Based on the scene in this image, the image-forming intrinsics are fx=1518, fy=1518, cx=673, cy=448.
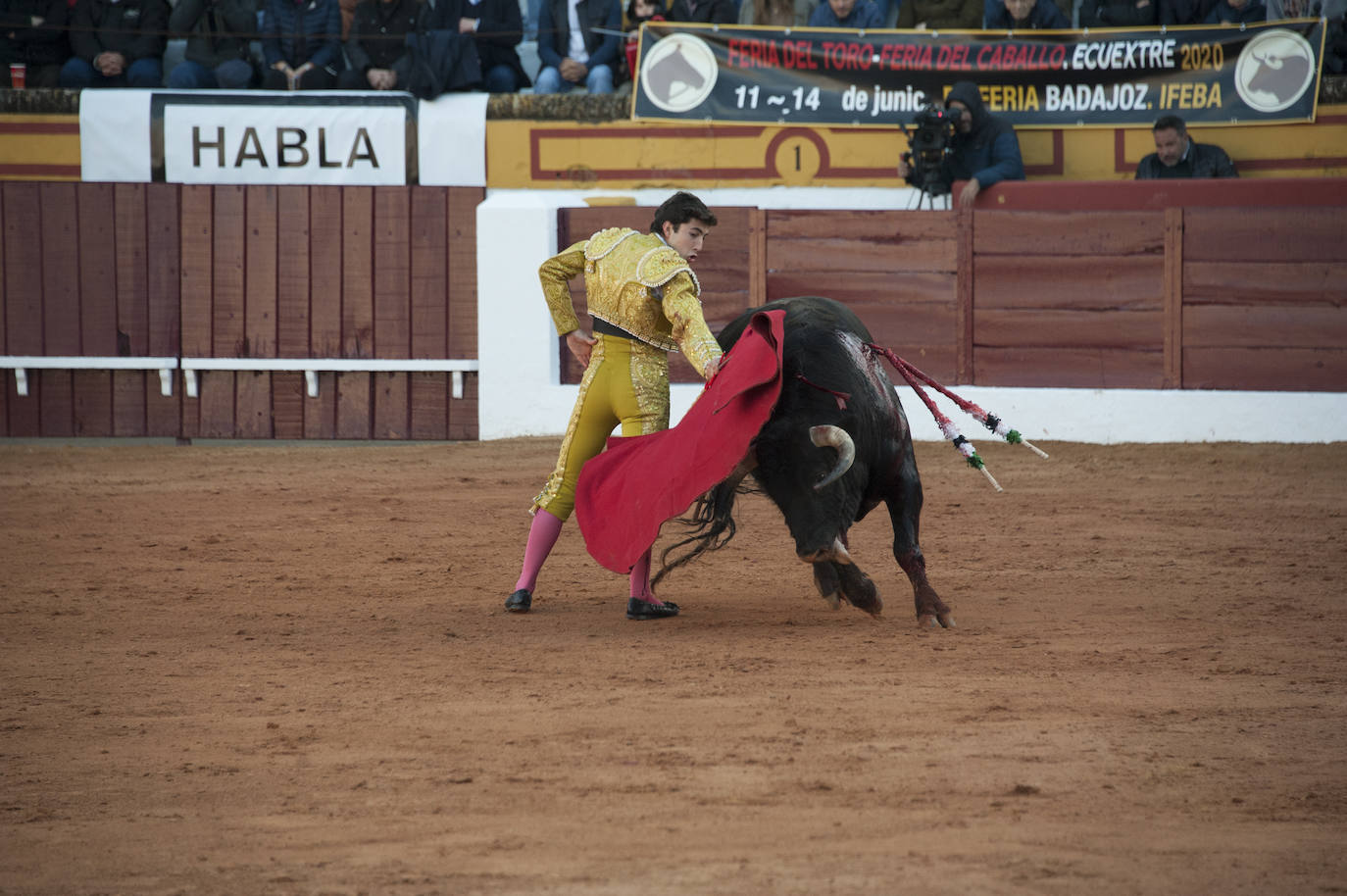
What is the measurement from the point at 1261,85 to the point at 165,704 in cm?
693

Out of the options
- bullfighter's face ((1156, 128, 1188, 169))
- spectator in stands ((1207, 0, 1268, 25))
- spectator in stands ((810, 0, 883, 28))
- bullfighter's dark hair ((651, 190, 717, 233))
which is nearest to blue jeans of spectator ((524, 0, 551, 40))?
spectator in stands ((810, 0, 883, 28))

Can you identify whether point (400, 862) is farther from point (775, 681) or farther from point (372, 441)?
point (372, 441)

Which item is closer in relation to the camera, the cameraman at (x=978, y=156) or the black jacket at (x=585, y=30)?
the cameraman at (x=978, y=156)

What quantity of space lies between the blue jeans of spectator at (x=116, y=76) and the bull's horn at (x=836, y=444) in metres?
6.90

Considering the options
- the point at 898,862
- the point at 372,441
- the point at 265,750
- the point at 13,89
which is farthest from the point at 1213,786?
the point at 13,89

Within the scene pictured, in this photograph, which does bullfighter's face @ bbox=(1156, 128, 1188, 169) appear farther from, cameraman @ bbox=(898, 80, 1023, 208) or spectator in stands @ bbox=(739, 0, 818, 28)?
spectator in stands @ bbox=(739, 0, 818, 28)

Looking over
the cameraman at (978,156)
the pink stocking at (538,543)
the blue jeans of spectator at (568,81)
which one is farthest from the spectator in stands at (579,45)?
the pink stocking at (538,543)

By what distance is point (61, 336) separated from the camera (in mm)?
9117

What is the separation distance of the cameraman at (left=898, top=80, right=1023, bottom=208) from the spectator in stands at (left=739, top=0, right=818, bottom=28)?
48.8 inches

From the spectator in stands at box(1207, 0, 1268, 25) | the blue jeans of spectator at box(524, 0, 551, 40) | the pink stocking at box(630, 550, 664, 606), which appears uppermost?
the blue jeans of spectator at box(524, 0, 551, 40)

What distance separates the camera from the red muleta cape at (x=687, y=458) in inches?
155

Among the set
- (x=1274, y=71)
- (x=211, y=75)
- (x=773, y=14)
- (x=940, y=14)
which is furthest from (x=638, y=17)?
(x=1274, y=71)

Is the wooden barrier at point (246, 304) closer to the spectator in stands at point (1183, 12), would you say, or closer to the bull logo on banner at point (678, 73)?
the bull logo on banner at point (678, 73)

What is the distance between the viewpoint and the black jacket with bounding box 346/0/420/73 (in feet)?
29.9
